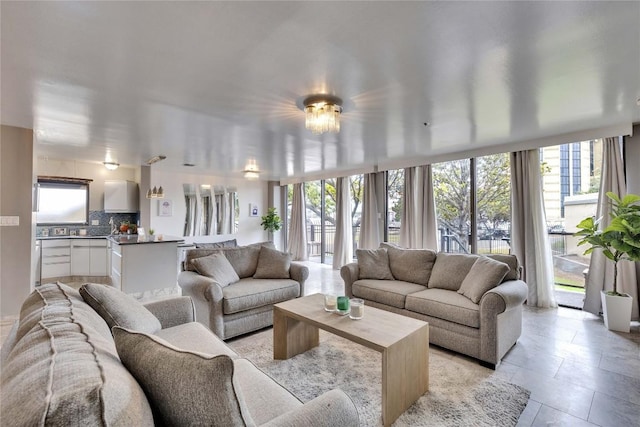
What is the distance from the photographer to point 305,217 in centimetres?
814

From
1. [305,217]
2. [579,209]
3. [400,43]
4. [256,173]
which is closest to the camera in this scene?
[400,43]

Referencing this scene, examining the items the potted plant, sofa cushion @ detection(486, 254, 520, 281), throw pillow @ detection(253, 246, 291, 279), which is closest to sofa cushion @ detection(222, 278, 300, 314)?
throw pillow @ detection(253, 246, 291, 279)

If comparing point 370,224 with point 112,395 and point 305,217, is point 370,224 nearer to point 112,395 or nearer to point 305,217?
point 305,217

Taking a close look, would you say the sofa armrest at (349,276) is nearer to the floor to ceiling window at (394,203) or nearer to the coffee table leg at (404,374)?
the coffee table leg at (404,374)

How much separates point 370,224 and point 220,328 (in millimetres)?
4062

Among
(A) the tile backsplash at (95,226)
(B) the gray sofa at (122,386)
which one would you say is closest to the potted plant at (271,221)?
(A) the tile backsplash at (95,226)

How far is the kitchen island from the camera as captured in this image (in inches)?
178

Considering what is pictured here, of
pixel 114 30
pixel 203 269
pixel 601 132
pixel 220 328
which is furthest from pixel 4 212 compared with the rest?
pixel 601 132

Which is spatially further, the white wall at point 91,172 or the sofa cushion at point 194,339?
the white wall at point 91,172

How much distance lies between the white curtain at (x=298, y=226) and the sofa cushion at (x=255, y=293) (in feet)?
14.6

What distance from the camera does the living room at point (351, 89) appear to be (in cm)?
166

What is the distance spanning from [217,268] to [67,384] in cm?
274

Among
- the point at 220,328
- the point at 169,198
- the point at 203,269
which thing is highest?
the point at 169,198

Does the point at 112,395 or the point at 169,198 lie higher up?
the point at 169,198
